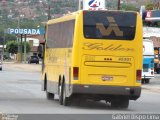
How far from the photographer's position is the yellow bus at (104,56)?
2131 centimetres

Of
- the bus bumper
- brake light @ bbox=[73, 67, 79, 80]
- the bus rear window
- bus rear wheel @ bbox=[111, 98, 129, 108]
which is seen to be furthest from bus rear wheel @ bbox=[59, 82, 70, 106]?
the bus rear window

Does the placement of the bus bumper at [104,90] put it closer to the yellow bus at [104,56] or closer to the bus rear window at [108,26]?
the yellow bus at [104,56]

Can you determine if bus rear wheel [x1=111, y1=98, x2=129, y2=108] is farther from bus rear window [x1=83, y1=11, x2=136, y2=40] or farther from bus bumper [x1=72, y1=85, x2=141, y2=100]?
bus rear window [x1=83, y1=11, x2=136, y2=40]

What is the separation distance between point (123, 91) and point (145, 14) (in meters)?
49.5

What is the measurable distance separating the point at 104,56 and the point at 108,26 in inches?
41.2

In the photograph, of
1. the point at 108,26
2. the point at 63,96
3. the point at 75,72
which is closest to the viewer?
the point at 75,72

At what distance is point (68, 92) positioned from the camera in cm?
2175

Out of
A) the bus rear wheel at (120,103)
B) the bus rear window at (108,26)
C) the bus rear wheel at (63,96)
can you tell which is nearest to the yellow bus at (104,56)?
the bus rear window at (108,26)

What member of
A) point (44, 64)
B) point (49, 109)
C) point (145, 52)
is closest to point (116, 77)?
point (49, 109)

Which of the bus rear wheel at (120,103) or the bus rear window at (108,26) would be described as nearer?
the bus rear window at (108,26)

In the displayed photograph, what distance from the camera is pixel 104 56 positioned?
2147 cm

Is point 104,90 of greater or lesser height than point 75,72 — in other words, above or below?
A: below

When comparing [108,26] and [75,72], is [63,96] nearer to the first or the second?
[75,72]

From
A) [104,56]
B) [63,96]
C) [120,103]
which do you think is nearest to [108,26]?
[104,56]
